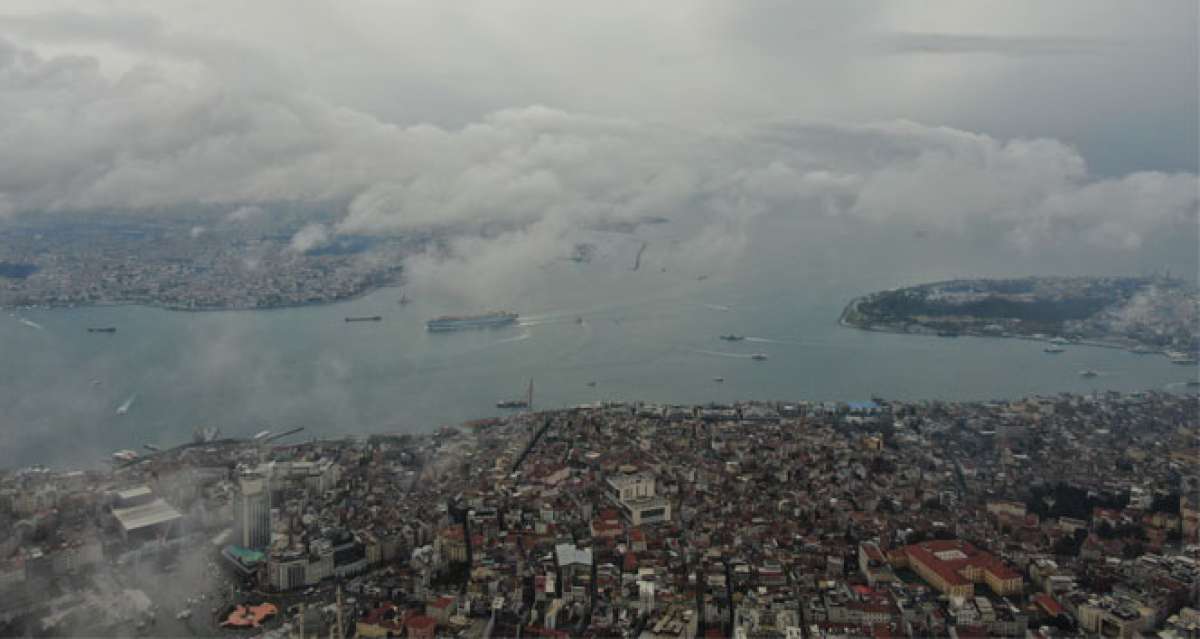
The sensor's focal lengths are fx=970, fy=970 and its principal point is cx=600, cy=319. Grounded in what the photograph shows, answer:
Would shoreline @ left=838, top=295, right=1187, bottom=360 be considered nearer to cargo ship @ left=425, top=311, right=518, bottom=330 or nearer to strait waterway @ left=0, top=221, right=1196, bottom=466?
strait waterway @ left=0, top=221, right=1196, bottom=466

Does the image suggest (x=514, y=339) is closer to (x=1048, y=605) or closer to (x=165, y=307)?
(x=165, y=307)

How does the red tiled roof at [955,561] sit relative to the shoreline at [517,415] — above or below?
below

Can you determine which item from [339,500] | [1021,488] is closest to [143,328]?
[339,500]

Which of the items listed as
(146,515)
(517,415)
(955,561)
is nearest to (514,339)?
(517,415)

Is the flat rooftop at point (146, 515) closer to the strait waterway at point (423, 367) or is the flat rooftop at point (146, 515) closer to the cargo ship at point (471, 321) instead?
the strait waterway at point (423, 367)

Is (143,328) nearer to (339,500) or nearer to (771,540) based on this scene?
(339,500)

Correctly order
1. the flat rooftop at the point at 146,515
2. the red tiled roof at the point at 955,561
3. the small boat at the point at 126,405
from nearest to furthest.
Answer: the red tiled roof at the point at 955,561 → the flat rooftop at the point at 146,515 → the small boat at the point at 126,405

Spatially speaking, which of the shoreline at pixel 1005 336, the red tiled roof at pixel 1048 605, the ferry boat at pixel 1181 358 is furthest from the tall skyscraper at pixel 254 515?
the ferry boat at pixel 1181 358
